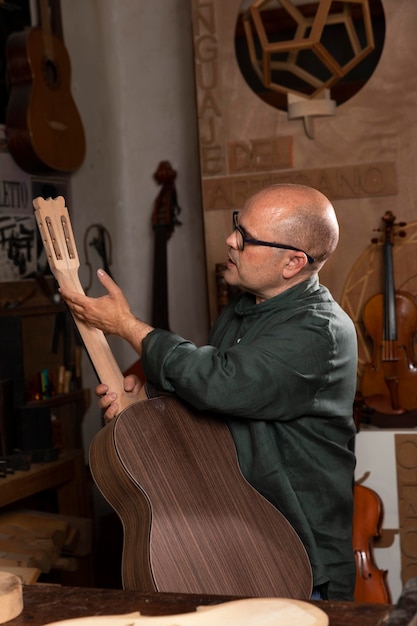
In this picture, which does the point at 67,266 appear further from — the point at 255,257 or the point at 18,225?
the point at 18,225

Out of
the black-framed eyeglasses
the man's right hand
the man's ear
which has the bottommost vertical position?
the man's right hand

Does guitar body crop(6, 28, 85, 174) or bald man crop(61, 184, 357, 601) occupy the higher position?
guitar body crop(6, 28, 85, 174)

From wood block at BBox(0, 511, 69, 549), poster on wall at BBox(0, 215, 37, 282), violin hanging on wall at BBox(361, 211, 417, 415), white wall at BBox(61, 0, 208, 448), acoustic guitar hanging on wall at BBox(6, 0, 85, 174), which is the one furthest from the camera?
white wall at BBox(61, 0, 208, 448)

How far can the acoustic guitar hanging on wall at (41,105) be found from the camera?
4.41 metres

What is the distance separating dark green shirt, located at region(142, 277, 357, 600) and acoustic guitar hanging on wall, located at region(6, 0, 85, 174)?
7.54 feet

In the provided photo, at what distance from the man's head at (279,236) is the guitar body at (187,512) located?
41cm

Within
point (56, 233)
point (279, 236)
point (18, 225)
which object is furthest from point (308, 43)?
point (56, 233)

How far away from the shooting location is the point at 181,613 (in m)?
1.59

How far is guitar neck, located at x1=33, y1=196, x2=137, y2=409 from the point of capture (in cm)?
241

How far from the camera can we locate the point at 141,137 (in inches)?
222

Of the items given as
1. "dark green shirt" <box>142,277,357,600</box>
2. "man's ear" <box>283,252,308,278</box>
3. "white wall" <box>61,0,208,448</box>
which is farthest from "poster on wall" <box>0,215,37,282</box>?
"man's ear" <box>283,252,308,278</box>

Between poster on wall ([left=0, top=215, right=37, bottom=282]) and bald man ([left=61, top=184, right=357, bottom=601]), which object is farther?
poster on wall ([left=0, top=215, right=37, bottom=282])

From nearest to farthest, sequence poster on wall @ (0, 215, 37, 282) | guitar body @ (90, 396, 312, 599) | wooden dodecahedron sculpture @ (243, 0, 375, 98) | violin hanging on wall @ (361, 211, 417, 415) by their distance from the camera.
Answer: guitar body @ (90, 396, 312, 599) < violin hanging on wall @ (361, 211, 417, 415) < wooden dodecahedron sculpture @ (243, 0, 375, 98) < poster on wall @ (0, 215, 37, 282)

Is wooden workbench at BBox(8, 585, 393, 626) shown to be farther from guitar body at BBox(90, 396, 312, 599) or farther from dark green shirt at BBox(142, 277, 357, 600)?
dark green shirt at BBox(142, 277, 357, 600)
